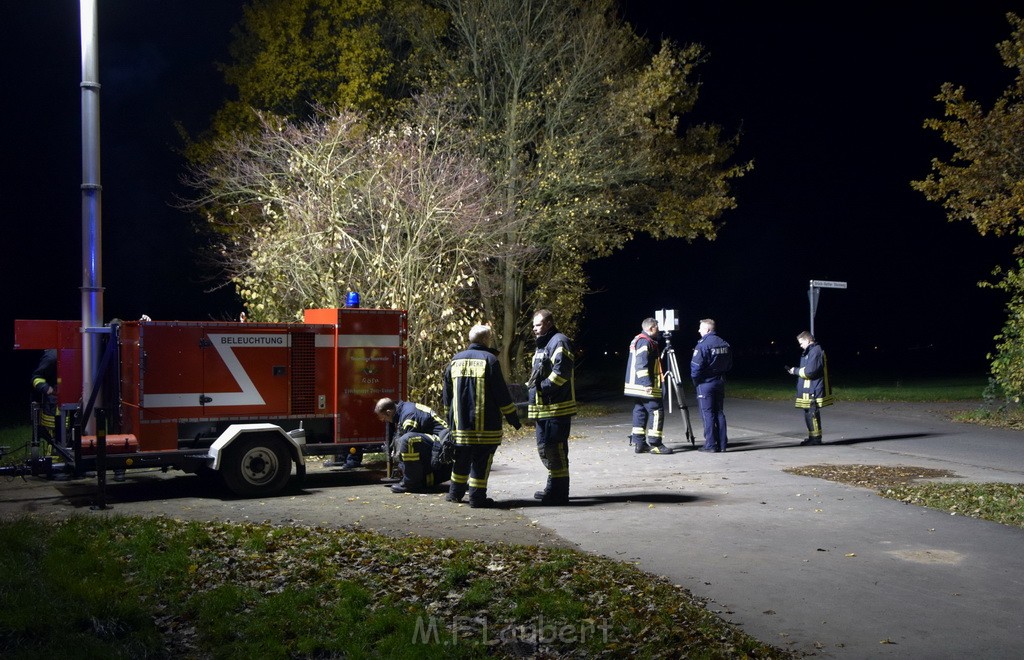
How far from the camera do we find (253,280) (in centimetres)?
1734

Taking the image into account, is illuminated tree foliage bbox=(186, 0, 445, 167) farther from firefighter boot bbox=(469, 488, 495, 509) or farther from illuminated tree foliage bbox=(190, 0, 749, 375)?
firefighter boot bbox=(469, 488, 495, 509)

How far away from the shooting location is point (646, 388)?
48.7 ft

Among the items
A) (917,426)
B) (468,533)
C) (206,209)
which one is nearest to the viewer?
(468,533)

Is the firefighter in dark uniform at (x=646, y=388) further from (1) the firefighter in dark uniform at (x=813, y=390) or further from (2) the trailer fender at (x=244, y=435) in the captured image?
(2) the trailer fender at (x=244, y=435)

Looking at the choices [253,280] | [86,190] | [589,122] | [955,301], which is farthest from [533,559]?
[955,301]

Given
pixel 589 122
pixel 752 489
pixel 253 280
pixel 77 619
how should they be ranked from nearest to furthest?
pixel 77 619 < pixel 752 489 < pixel 253 280 < pixel 589 122

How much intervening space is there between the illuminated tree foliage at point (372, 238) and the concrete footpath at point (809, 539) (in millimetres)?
3171

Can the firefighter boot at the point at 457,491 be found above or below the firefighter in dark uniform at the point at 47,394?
below

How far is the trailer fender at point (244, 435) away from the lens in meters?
11.2

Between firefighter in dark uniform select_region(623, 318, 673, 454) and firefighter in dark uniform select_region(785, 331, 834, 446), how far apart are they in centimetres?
245

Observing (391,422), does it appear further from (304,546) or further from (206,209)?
(206,209)

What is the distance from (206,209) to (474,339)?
14.9m

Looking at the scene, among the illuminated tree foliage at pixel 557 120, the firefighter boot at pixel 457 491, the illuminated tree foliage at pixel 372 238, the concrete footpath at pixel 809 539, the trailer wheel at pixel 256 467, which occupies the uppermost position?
the illuminated tree foliage at pixel 557 120

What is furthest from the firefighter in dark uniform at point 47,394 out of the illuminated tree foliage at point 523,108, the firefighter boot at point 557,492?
the illuminated tree foliage at point 523,108
